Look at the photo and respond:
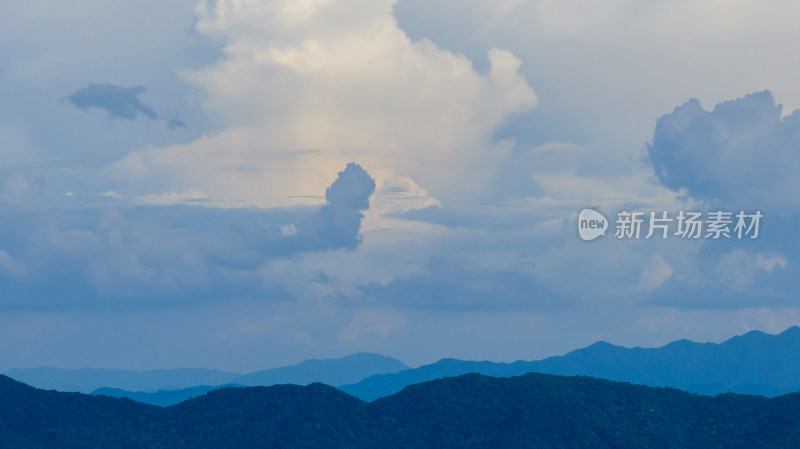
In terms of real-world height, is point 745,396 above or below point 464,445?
above

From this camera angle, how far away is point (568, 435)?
157250 mm

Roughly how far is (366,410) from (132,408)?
4224 centimetres

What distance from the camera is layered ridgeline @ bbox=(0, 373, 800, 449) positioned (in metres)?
159

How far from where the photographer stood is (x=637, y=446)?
156 metres

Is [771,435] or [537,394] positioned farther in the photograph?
[537,394]

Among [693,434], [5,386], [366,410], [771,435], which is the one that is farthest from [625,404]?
[5,386]

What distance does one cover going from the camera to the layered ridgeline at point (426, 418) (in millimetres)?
158750

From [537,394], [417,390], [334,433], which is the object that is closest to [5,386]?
[334,433]

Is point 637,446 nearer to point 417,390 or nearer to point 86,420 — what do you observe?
point 417,390

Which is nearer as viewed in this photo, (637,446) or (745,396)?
(637,446)

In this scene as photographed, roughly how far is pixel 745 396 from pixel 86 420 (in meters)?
114

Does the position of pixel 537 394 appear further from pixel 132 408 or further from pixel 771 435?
pixel 132 408

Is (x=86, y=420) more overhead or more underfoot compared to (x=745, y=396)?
more underfoot

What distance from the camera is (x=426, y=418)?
167 m
